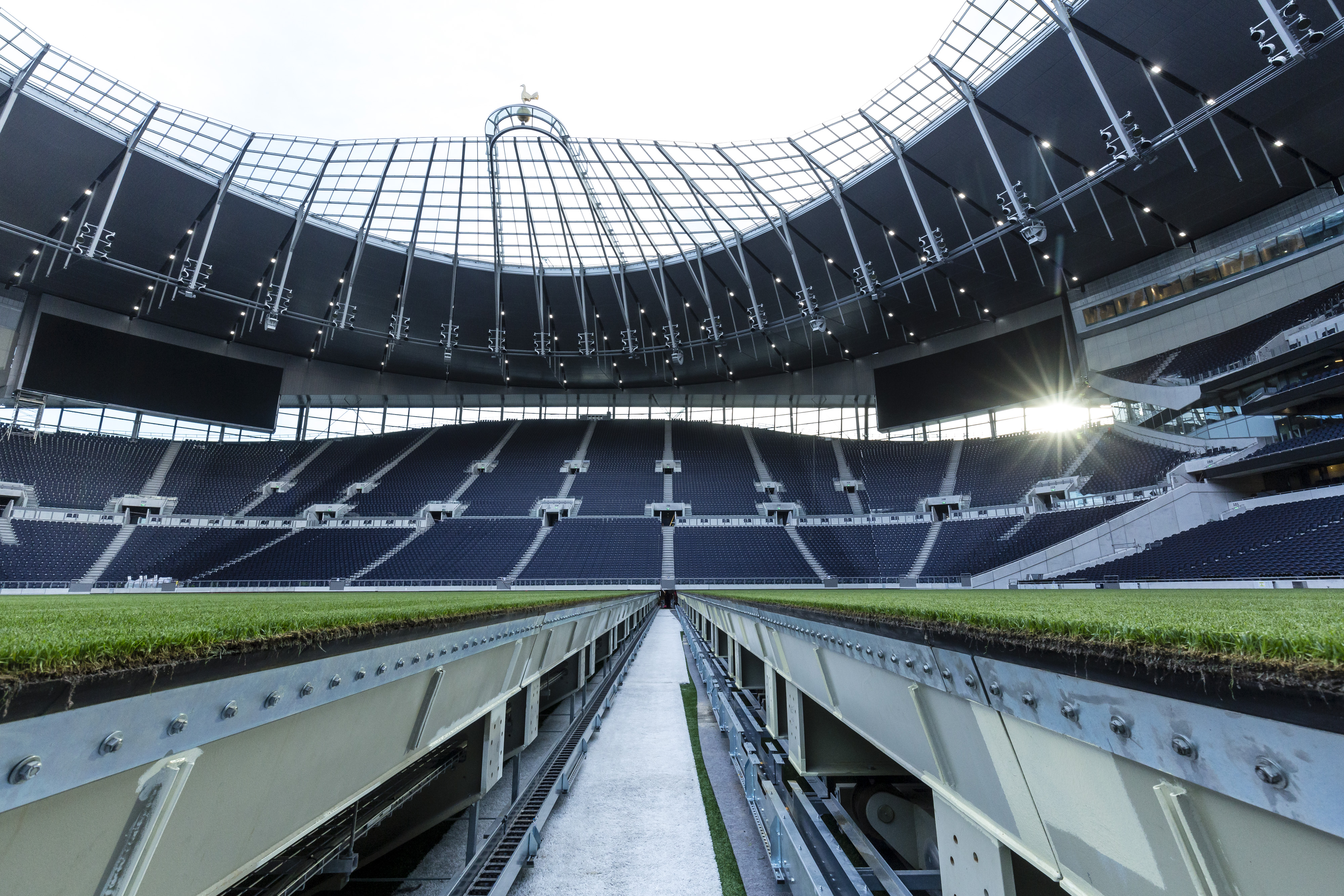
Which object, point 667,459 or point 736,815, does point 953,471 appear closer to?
point 667,459

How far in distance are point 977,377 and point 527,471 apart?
3439cm

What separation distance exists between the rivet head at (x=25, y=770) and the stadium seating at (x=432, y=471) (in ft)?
150

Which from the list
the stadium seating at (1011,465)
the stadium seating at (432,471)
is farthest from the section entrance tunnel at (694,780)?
the stadium seating at (432,471)

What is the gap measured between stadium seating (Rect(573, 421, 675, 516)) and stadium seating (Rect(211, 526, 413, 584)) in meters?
10.9

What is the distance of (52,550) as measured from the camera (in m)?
34.6

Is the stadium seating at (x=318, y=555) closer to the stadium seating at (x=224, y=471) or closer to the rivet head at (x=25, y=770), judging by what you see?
the stadium seating at (x=224, y=471)

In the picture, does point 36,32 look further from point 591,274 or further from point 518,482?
point 518,482

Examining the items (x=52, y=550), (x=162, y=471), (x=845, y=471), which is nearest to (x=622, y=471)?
(x=845, y=471)

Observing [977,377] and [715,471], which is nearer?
[977,377]

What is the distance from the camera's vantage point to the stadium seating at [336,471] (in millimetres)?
44781

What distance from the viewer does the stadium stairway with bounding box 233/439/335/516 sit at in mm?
44219

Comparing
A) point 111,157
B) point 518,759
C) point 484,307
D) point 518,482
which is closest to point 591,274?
point 484,307

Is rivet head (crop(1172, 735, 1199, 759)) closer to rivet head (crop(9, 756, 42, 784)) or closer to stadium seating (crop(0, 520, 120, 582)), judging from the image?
rivet head (crop(9, 756, 42, 784))

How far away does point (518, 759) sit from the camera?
7.23 meters
